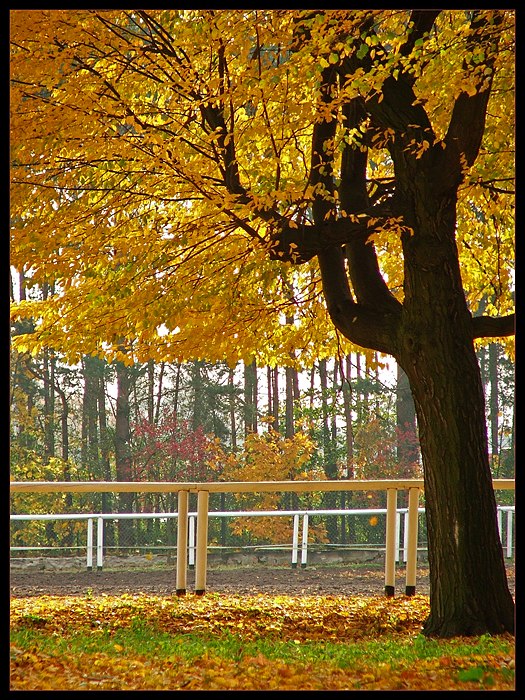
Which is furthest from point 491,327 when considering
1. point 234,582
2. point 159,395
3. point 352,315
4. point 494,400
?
point 494,400

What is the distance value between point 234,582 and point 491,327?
18.4 feet

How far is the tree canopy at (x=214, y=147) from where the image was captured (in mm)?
5137

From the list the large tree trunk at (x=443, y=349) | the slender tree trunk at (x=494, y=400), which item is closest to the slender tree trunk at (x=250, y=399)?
the slender tree trunk at (x=494, y=400)

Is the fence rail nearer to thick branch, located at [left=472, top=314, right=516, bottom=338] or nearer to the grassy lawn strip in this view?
the grassy lawn strip

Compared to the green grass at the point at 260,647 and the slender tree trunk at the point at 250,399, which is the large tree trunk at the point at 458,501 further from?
the slender tree trunk at the point at 250,399

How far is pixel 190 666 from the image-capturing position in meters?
4.42

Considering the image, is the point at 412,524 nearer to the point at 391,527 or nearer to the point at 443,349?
the point at 391,527

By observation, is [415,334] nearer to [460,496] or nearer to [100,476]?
[460,496]

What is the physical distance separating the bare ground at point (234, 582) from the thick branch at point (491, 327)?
12.7ft

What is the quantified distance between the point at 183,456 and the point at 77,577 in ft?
18.3

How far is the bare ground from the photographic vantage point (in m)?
9.03

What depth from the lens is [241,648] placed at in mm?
4980

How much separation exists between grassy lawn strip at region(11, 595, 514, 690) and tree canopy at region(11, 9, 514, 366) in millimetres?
2174

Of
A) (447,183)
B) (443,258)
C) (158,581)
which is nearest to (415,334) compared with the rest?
(443,258)
